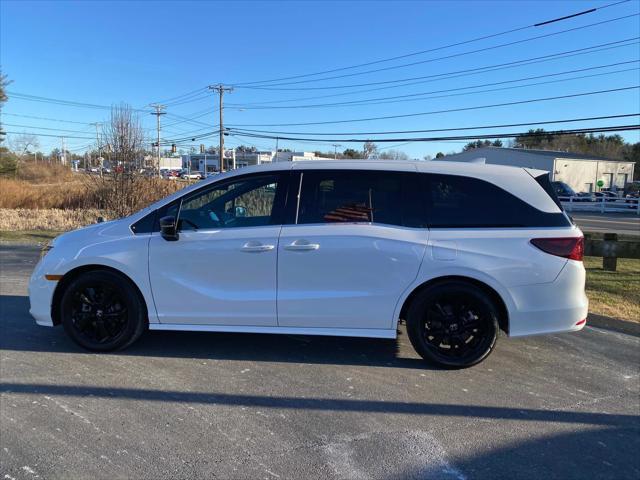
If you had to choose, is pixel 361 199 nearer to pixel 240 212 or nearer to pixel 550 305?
pixel 240 212

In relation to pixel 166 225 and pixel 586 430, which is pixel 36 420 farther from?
pixel 586 430

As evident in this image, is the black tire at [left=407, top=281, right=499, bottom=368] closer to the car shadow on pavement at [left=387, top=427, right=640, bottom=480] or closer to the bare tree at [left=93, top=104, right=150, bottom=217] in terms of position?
the car shadow on pavement at [left=387, top=427, right=640, bottom=480]

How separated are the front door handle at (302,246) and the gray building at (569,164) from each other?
52465mm

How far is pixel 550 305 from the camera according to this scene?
431 cm

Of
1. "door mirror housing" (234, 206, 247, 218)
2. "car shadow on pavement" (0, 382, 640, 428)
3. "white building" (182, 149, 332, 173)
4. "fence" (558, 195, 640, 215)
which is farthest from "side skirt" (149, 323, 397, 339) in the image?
"white building" (182, 149, 332, 173)

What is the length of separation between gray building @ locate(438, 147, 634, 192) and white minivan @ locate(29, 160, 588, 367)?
171 feet

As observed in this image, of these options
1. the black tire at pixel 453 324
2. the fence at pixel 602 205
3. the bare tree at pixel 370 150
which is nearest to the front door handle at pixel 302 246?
the black tire at pixel 453 324

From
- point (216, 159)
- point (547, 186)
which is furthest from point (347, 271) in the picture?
point (216, 159)

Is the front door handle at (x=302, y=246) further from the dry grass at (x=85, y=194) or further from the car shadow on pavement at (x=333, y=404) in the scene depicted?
the dry grass at (x=85, y=194)

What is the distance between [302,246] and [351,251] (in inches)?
17.1

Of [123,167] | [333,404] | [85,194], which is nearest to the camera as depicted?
[333,404]

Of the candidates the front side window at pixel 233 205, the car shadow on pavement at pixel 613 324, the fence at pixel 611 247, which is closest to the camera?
the front side window at pixel 233 205

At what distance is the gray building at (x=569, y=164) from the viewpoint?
55.6m

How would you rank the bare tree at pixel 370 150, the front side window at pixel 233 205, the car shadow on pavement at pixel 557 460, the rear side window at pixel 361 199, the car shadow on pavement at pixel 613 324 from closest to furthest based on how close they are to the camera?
the car shadow on pavement at pixel 557 460 → the rear side window at pixel 361 199 → the front side window at pixel 233 205 → the car shadow on pavement at pixel 613 324 → the bare tree at pixel 370 150
